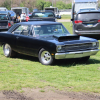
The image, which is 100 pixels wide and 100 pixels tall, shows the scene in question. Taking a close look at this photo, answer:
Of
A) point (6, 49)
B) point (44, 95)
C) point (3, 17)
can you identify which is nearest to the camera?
point (44, 95)

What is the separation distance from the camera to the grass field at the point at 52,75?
6281mm

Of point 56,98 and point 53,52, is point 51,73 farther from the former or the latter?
point 56,98

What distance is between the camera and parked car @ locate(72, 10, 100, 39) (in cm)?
1528

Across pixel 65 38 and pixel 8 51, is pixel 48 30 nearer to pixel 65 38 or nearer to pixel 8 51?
pixel 65 38

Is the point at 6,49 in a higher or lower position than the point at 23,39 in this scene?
lower

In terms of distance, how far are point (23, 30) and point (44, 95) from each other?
4629 mm

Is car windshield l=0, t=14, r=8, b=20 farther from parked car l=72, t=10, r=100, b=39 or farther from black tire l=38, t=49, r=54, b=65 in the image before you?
black tire l=38, t=49, r=54, b=65

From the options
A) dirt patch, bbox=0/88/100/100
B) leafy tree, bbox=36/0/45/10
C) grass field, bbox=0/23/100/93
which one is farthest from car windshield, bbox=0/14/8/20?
leafy tree, bbox=36/0/45/10

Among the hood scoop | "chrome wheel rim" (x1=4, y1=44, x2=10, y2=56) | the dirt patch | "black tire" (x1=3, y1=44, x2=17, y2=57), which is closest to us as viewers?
the dirt patch

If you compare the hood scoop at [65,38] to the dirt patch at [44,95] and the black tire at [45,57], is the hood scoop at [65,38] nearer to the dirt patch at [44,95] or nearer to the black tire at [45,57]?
→ the black tire at [45,57]

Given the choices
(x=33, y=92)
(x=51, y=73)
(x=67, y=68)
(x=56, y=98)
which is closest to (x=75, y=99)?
(x=56, y=98)

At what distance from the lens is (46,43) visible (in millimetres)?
8477

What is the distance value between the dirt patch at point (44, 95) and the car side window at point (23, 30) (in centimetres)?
397

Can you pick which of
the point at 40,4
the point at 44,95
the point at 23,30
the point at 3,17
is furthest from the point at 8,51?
the point at 40,4
